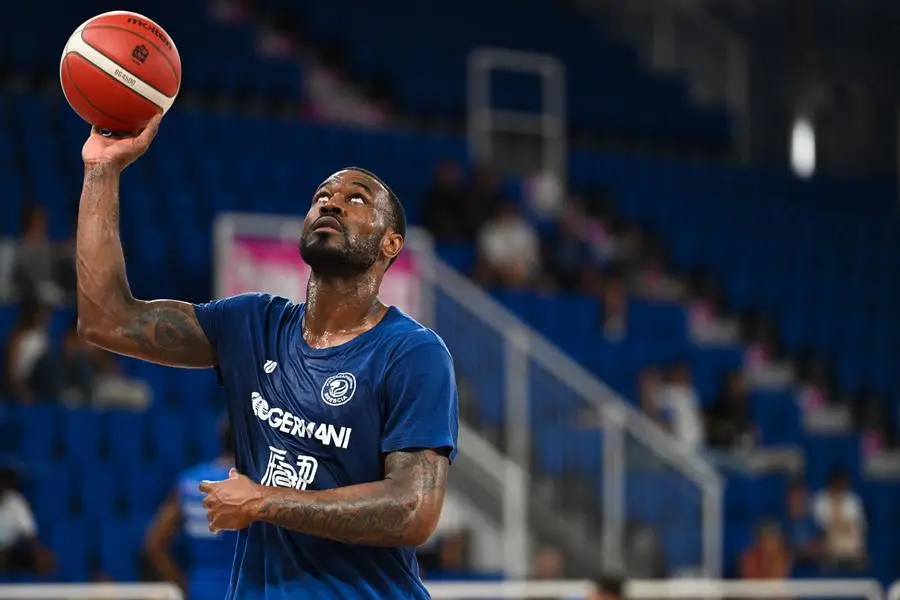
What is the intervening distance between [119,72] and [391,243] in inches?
31.6

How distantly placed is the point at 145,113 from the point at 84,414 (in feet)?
21.9

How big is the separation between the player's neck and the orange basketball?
0.63 meters

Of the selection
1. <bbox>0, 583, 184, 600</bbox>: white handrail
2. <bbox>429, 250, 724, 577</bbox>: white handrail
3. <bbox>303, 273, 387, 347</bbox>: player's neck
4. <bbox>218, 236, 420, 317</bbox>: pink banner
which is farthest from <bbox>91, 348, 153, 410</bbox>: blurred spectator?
<bbox>303, 273, 387, 347</bbox>: player's neck

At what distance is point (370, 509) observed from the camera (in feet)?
10.7

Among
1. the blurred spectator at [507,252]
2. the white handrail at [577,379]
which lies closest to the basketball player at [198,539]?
the white handrail at [577,379]

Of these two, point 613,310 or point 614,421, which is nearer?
point 614,421

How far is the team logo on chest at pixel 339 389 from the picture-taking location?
3.45 metres

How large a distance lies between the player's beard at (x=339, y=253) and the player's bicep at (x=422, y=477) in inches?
18.4

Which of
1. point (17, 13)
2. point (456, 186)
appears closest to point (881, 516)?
point (456, 186)

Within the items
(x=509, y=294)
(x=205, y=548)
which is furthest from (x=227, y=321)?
(x=509, y=294)

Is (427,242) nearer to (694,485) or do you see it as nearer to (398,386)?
(694,485)

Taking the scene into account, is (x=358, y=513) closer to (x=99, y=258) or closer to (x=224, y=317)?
(x=224, y=317)

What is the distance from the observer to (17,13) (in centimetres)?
1445

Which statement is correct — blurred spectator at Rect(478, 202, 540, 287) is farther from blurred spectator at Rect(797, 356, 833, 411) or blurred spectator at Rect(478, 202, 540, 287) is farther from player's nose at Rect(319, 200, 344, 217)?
player's nose at Rect(319, 200, 344, 217)
